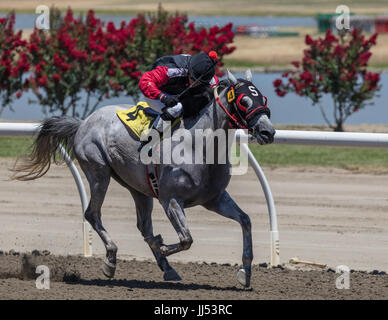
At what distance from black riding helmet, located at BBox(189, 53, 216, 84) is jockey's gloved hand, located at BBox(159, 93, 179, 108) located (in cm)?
17

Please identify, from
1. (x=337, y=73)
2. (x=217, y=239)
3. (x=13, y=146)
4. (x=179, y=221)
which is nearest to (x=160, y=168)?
(x=179, y=221)

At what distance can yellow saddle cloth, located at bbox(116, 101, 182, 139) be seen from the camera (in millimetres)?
5621

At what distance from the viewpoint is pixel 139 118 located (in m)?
5.67

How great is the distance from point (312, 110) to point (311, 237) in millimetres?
10487

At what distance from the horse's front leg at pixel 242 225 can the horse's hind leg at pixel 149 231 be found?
0.58m

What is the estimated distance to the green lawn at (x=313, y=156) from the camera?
35.8 ft

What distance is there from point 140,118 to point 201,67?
0.58 m

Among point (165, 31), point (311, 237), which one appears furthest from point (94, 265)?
point (165, 31)

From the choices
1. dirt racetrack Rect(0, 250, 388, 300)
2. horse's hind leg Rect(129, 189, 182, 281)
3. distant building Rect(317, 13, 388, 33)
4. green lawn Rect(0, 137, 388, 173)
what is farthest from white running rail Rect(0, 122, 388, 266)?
distant building Rect(317, 13, 388, 33)

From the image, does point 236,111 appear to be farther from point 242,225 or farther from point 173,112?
point 242,225

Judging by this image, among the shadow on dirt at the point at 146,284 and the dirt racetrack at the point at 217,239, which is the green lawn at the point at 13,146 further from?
the shadow on dirt at the point at 146,284

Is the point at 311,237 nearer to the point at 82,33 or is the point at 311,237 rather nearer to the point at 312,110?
the point at 82,33

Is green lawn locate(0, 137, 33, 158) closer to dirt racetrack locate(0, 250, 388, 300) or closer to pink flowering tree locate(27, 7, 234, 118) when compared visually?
pink flowering tree locate(27, 7, 234, 118)

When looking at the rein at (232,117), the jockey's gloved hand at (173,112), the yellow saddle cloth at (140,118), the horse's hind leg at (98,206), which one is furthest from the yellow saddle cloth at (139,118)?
the rein at (232,117)
